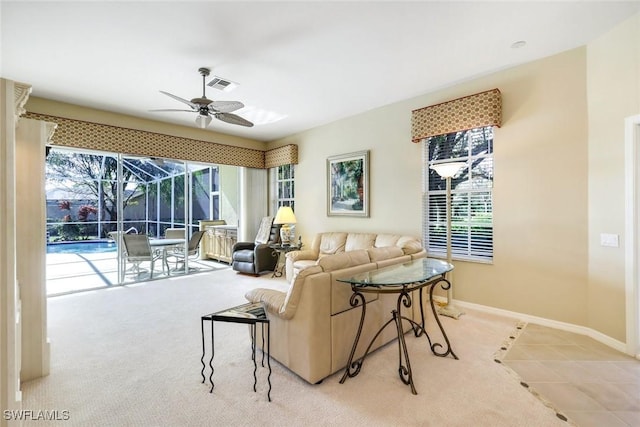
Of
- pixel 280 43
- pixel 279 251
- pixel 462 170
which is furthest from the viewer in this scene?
pixel 279 251

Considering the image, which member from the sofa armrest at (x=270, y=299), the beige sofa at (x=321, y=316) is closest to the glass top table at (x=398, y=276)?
the beige sofa at (x=321, y=316)

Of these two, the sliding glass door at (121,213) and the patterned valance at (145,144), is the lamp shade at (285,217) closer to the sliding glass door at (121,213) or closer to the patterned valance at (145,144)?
the patterned valance at (145,144)

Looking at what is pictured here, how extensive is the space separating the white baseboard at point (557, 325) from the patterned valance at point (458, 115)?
2274mm

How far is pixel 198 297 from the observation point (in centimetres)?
430

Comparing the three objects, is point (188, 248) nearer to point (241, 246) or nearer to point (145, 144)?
point (241, 246)

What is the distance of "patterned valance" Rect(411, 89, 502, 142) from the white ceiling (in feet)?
1.03

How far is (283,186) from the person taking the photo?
6.77 m

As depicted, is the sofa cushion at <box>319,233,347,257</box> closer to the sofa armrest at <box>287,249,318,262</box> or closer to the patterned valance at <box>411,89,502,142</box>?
the sofa armrest at <box>287,249,318,262</box>

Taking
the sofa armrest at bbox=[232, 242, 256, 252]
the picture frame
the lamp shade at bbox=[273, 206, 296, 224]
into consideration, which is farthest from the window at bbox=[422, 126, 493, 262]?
the sofa armrest at bbox=[232, 242, 256, 252]

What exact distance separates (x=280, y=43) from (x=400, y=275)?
8.20 ft

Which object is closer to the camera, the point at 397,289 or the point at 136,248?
the point at 397,289

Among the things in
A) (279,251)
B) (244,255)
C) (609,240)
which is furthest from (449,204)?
(244,255)

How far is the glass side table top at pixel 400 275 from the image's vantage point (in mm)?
2039

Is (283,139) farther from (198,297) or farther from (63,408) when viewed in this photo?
(63,408)
